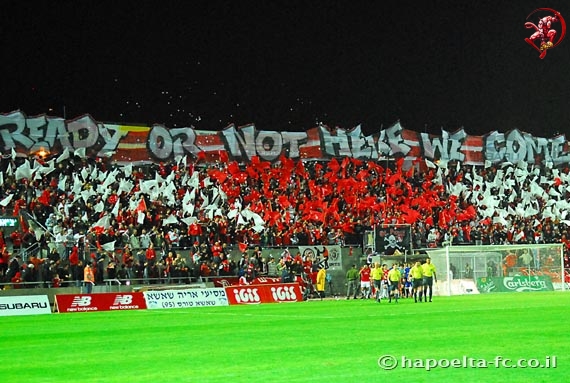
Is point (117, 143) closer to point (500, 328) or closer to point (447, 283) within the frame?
point (447, 283)

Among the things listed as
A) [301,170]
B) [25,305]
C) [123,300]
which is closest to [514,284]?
[301,170]

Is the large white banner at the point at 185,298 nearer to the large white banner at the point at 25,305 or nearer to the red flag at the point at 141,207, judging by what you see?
the large white banner at the point at 25,305

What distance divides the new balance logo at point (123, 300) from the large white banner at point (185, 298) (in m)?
0.65

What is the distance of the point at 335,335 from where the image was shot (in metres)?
20.0

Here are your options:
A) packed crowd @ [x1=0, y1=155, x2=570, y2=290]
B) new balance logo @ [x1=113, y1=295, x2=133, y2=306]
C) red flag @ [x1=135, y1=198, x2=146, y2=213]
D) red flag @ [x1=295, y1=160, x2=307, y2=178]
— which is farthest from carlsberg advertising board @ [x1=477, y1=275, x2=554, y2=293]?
new balance logo @ [x1=113, y1=295, x2=133, y2=306]

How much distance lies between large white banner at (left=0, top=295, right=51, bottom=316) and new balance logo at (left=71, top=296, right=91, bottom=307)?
109 centimetres

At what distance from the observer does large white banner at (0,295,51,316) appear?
33156 mm

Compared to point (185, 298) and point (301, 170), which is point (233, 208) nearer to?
point (301, 170)

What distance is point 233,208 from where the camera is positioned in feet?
157

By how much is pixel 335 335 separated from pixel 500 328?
13.4 ft

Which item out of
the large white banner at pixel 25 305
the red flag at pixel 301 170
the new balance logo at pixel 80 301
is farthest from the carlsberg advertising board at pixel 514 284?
the large white banner at pixel 25 305

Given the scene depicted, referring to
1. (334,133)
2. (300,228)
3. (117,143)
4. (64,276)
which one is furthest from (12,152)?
(334,133)

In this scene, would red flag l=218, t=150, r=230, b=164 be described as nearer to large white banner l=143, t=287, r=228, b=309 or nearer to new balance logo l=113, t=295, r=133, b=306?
large white banner l=143, t=287, r=228, b=309

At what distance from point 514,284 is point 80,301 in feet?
83.0
